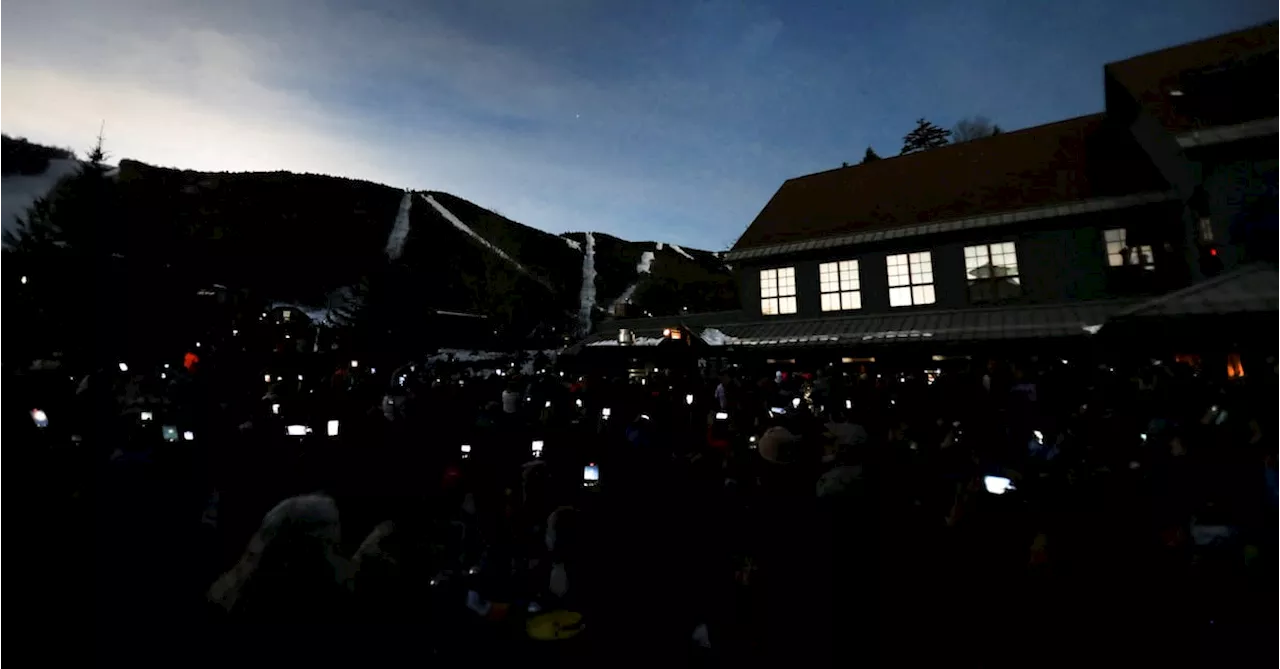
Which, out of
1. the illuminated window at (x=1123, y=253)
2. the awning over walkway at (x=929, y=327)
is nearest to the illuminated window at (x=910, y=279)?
the awning over walkway at (x=929, y=327)

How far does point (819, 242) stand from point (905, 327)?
445 cm

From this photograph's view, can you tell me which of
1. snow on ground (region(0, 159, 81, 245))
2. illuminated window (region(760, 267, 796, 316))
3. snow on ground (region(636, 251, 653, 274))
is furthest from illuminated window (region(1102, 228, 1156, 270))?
snow on ground (region(0, 159, 81, 245))

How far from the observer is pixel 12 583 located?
175 inches

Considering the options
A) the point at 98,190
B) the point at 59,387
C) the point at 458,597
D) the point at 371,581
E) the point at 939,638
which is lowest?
the point at 939,638

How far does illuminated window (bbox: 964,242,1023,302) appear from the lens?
17.2 metres

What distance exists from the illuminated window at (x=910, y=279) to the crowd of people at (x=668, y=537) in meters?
10.3

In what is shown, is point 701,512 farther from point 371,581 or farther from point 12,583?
point 12,583

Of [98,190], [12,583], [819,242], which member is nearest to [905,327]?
[819,242]

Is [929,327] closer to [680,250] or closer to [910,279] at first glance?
[910,279]

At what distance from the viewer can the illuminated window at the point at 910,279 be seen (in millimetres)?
18375

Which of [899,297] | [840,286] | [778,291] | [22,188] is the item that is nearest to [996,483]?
[899,297]

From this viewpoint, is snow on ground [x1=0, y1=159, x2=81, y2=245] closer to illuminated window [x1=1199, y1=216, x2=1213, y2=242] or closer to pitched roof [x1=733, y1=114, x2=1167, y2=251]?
pitched roof [x1=733, y1=114, x2=1167, y2=251]

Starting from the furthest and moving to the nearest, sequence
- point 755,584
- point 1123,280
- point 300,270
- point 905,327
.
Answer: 1. point 300,270
2. point 905,327
3. point 1123,280
4. point 755,584

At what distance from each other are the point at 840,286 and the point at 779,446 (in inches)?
651
